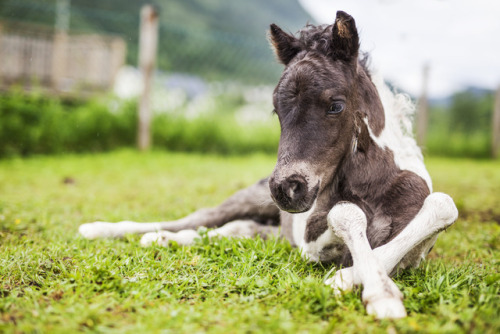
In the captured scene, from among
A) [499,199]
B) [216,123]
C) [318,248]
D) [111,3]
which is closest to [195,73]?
[216,123]

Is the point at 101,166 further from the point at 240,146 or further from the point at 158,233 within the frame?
the point at 158,233

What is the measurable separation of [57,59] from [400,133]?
1042cm

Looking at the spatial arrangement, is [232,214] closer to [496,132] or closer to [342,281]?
[342,281]

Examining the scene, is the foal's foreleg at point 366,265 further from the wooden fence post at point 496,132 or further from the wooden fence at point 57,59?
the wooden fence post at point 496,132

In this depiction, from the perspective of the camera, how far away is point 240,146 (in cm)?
1174

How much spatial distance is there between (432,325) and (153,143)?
32.0ft

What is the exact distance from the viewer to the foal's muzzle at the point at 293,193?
258cm

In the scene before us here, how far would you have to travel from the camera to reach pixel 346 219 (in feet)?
9.18

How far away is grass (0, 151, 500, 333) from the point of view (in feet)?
7.09

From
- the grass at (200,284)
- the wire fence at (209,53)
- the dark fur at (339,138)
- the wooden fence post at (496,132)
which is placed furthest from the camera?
the wooden fence post at (496,132)

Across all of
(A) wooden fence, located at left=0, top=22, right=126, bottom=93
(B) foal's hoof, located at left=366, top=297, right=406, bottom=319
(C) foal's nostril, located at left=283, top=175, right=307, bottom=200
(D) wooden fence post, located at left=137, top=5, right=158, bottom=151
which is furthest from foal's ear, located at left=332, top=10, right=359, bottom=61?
(A) wooden fence, located at left=0, top=22, right=126, bottom=93

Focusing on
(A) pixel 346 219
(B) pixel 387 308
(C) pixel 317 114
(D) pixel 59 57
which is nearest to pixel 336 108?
(C) pixel 317 114

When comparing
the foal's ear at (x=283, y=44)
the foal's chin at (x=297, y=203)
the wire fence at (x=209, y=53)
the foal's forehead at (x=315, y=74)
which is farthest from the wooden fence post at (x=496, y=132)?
the foal's chin at (x=297, y=203)

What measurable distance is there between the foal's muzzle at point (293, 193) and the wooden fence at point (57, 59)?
979cm
